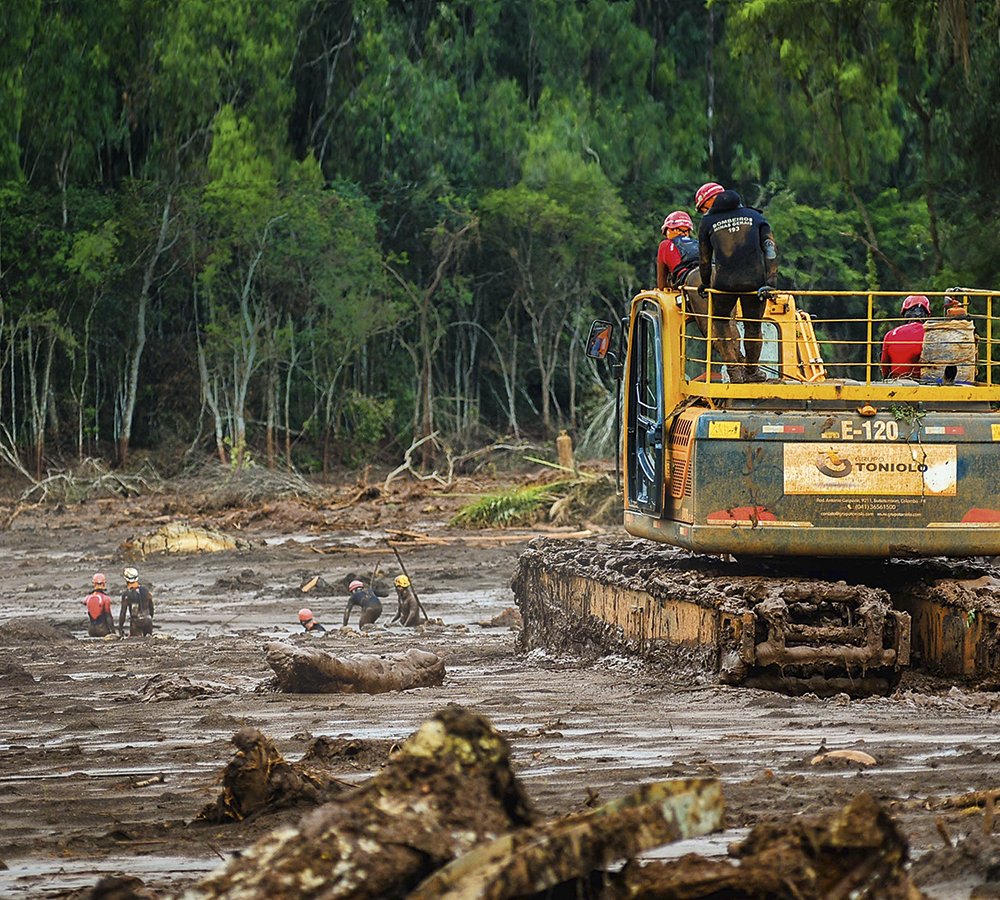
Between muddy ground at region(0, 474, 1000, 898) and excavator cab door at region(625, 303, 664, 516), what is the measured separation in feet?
4.68

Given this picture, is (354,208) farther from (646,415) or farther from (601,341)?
(601,341)

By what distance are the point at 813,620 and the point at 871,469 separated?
45.0 inches

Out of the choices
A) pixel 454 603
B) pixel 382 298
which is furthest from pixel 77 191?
pixel 454 603

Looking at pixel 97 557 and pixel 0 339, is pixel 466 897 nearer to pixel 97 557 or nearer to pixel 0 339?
pixel 97 557

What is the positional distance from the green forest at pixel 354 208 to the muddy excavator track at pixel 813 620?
2570 cm

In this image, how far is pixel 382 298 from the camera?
156ft

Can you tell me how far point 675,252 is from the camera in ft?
45.9

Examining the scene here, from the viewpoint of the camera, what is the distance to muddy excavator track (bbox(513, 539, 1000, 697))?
39.3ft

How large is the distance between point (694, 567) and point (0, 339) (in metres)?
33.2

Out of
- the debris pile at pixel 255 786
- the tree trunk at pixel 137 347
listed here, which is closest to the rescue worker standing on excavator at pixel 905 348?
the debris pile at pixel 255 786

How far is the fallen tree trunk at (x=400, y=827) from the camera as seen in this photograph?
508 centimetres

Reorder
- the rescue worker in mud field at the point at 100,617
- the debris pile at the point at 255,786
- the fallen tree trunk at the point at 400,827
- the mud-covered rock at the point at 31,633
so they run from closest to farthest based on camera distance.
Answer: the fallen tree trunk at the point at 400,827, the debris pile at the point at 255,786, the mud-covered rock at the point at 31,633, the rescue worker in mud field at the point at 100,617

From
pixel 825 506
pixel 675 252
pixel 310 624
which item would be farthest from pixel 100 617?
pixel 825 506

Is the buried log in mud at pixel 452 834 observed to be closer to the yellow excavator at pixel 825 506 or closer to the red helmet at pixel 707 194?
the yellow excavator at pixel 825 506
